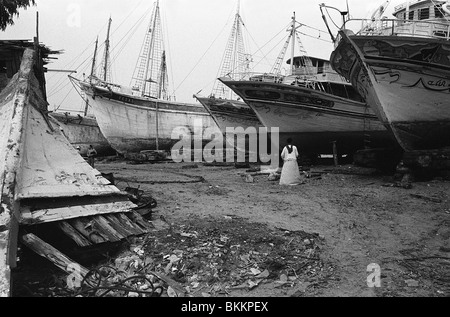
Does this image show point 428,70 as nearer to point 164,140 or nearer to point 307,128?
point 307,128

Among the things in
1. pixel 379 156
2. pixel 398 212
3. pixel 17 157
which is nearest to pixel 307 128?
pixel 379 156

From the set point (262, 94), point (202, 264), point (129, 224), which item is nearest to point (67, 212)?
point (129, 224)

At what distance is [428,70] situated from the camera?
821cm

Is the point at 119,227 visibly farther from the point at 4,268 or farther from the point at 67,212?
the point at 4,268

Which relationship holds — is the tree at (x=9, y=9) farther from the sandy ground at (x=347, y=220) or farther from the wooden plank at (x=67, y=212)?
the wooden plank at (x=67, y=212)

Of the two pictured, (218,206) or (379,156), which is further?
(379,156)

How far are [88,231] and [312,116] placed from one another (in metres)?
11.1

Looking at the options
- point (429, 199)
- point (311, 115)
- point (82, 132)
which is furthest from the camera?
point (82, 132)

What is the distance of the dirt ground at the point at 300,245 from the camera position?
332 cm

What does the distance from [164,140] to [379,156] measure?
15.0m

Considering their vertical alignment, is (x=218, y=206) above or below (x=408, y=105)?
below

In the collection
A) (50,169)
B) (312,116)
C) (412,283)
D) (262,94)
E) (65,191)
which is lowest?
(412,283)

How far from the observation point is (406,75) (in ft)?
27.5

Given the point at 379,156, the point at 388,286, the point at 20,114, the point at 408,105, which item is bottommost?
the point at 388,286
